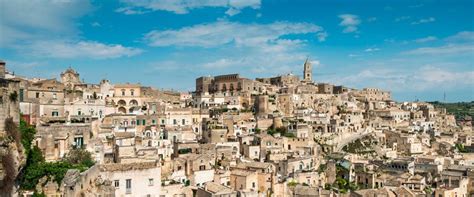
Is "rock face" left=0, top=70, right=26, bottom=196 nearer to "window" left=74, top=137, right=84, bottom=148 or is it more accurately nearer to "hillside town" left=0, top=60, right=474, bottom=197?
"hillside town" left=0, top=60, right=474, bottom=197

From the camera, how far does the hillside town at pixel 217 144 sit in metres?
20.0

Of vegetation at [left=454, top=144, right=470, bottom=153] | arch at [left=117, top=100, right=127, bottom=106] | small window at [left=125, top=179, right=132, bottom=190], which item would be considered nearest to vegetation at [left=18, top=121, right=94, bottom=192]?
small window at [left=125, top=179, right=132, bottom=190]

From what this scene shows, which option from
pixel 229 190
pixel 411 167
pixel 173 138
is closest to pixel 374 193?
pixel 411 167

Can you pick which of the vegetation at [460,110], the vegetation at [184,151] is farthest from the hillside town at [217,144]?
the vegetation at [460,110]

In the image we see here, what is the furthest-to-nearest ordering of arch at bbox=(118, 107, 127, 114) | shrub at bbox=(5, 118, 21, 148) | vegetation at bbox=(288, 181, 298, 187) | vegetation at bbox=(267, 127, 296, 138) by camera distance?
1. arch at bbox=(118, 107, 127, 114)
2. vegetation at bbox=(267, 127, 296, 138)
3. vegetation at bbox=(288, 181, 298, 187)
4. shrub at bbox=(5, 118, 21, 148)

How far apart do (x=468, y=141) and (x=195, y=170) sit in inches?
1611

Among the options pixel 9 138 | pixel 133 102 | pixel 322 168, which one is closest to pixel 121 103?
pixel 133 102

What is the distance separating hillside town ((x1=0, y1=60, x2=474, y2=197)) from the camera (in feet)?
65.6

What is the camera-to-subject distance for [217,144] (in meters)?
35.3

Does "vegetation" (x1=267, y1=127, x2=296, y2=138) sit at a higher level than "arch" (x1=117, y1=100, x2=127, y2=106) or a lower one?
lower

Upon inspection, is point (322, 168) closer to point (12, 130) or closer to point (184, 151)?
point (184, 151)

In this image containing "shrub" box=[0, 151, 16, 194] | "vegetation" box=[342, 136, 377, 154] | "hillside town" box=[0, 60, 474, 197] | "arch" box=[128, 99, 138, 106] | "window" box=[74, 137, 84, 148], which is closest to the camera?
"shrub" box=[0, 151, 16, 194]

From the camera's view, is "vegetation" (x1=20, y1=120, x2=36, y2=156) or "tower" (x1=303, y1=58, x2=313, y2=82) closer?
"vegetation" (x1=20, y1=120, x2=36, y2=156)

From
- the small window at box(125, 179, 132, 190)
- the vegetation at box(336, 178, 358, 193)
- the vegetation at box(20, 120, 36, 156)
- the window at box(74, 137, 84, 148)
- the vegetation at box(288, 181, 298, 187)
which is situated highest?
the vegetation at box(20, 120, 36, 156)
